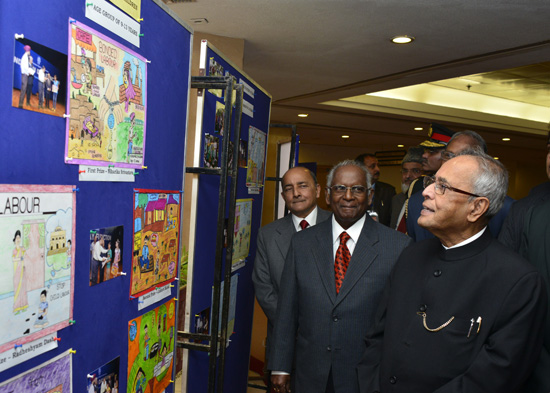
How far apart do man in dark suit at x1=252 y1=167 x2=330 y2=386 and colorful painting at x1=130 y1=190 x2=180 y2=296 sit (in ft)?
3.39

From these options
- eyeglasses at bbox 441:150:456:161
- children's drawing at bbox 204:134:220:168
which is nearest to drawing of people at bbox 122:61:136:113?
children's drawing at bbox 204:134:220:168

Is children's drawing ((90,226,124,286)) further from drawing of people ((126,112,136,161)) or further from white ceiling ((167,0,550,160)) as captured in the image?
white ceiling ((167,0,550,160))

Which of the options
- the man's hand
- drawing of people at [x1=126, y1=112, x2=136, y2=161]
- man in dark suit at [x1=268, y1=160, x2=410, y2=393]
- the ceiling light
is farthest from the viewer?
the ceiling light

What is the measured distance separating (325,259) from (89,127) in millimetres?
1300

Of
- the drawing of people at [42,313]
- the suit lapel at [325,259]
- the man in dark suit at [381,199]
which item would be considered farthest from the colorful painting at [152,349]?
the man in dark suit at [381,199]

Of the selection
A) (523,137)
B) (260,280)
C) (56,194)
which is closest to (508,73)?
(523,137)

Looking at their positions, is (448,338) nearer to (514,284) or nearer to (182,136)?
(514,284)

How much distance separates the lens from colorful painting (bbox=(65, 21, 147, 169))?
123 centimetres

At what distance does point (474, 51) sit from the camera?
443cm

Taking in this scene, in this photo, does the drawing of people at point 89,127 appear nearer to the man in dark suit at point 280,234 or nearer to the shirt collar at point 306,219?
the man in dark suit at point 280,234

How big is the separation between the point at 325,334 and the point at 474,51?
11.0 ft

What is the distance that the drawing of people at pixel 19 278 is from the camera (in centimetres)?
107

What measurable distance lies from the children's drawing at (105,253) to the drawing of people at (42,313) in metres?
0.20

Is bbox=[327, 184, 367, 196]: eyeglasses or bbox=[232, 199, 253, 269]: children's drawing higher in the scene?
bbox=[327, 184, 367, 196]: eyeglasses
